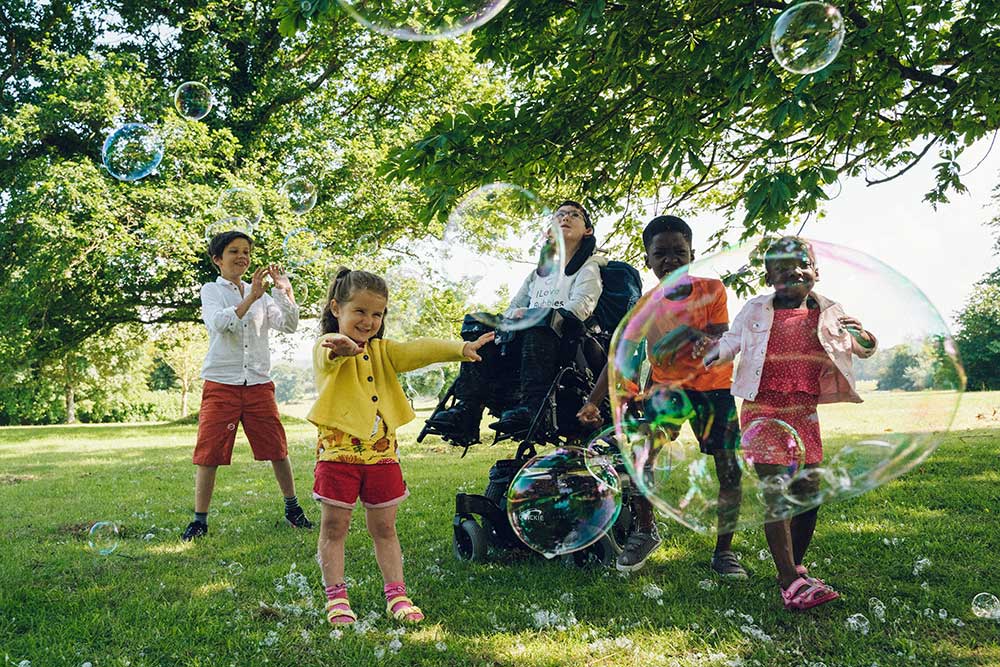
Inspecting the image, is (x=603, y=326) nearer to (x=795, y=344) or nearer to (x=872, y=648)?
(x=795, y=344)

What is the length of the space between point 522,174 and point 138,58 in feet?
46.2

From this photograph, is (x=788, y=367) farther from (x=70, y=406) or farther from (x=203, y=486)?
(x=70, y=406)

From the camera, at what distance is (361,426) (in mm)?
3137

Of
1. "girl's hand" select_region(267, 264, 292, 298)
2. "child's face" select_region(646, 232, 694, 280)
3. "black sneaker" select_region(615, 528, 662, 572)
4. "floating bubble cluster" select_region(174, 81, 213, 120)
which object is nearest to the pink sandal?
"black sneaker" select_region(615, 528, 662, 572)

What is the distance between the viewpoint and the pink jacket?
8.99ft

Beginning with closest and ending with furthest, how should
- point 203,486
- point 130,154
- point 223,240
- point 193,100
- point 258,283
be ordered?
point 258,283 < point 203,486 < point 223,240 < point 193,100 < point 130,154

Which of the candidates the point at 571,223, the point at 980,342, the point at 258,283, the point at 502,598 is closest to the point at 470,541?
the point at 502,598

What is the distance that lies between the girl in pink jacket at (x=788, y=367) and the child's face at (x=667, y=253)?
0.52 m

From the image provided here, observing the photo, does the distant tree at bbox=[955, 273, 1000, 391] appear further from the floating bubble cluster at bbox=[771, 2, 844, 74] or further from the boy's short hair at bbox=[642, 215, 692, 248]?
the floating bubble cluster at bbox=[771, 2, 844, 74]

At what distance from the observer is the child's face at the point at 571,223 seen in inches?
151

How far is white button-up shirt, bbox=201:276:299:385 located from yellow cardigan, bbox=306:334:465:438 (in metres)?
1.68

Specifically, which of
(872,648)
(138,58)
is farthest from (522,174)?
(138,58)

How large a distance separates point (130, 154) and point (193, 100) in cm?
96

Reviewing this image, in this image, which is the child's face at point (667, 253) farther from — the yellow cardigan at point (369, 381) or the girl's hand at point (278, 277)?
the girl's hand at point (278, 277)
